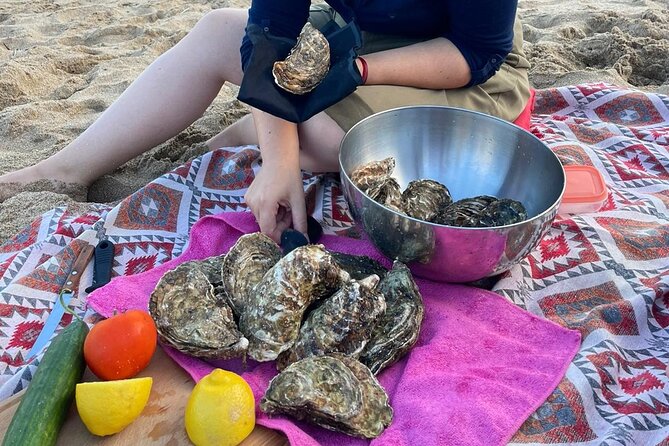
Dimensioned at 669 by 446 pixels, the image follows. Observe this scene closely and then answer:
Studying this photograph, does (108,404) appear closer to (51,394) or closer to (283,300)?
(51,394)

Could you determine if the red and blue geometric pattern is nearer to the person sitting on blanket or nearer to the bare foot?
the person sitting on blanket

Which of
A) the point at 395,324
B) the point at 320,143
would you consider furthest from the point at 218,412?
the point at 320,143

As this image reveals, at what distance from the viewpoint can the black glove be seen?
142 cm

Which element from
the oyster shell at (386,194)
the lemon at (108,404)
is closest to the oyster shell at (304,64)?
the oyster shell at (386,194)

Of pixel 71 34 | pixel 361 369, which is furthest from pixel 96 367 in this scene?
pixel 71 34

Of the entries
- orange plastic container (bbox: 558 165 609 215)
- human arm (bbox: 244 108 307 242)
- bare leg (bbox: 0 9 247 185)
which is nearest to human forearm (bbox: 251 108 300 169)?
human arm (bbox: 244 108 307 242)

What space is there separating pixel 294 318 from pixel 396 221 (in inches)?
11.0

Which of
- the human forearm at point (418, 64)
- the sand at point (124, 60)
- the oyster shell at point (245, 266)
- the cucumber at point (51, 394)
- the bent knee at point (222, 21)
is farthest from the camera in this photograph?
the sand at point (124, 60)

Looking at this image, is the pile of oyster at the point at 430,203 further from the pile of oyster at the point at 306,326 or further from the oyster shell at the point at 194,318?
the oyster shell at the point at 194,318

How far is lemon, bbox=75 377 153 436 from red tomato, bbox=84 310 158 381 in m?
0.06

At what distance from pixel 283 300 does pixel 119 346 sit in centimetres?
28

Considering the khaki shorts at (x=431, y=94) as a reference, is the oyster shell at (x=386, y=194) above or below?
below

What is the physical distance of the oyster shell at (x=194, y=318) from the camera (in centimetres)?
110

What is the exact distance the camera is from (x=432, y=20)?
1610 millimetres
